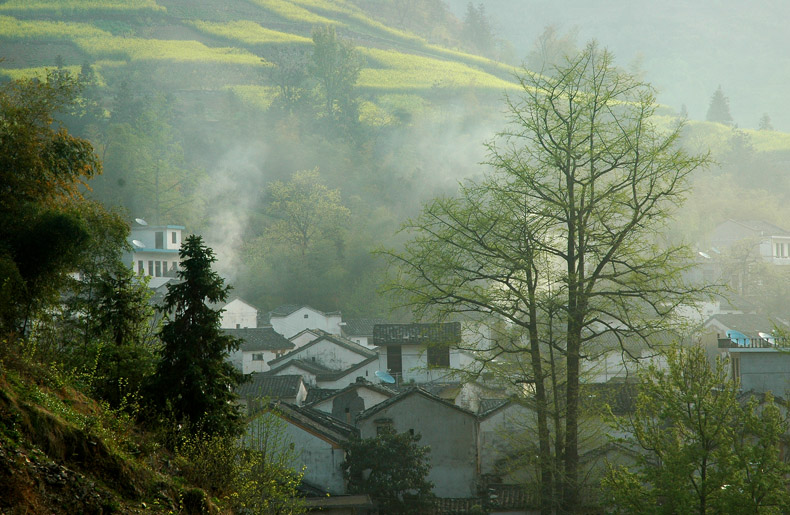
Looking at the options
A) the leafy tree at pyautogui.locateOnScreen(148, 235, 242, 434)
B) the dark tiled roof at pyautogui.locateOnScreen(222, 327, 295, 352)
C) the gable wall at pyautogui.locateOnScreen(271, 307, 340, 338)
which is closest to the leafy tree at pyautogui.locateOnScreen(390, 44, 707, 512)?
the leafy tree at pyautogui.locateOnScreen(148, 235, 242, 434)

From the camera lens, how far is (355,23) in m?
147

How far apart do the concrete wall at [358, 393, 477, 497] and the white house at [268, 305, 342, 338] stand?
98.9 feet

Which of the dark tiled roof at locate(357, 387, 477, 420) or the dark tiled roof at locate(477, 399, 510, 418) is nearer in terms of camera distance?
the dark tiled roof at locate(357, 387, 477, 420)

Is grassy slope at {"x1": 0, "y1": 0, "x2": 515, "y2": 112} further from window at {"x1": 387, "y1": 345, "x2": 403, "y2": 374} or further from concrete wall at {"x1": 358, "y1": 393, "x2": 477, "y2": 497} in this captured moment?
concrete wall at {"x1": 358, "y1": 393, "x2": 477, "y2": 497}

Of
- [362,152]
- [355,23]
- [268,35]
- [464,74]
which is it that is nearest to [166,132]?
[362,152]

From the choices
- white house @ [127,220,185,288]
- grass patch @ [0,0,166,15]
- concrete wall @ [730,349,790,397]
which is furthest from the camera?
grass patch @ [0,0,166,15]

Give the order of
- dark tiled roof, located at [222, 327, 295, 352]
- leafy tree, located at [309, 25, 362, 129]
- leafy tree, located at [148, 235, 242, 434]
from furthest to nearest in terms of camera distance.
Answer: leafy tree, located at [309, 25, 362, 129] → dark tiled roof, located at [222, 327, 295, 352] → leafy tree, located at [148, 235, 242, 434]

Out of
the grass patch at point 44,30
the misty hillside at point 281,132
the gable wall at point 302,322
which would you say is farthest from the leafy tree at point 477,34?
the gable wall at point 302,322

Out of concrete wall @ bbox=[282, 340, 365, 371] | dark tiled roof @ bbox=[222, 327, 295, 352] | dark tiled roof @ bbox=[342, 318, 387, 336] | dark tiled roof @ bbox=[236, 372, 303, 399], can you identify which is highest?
dark tiled roof @ bbox=[342, 318, 387, 336]

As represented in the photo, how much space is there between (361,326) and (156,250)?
14.5m

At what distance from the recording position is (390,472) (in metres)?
19.8

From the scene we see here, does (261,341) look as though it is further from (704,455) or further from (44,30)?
(44,30)

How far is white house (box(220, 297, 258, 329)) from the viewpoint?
49938 millimetres

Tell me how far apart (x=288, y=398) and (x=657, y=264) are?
18.6 meters
